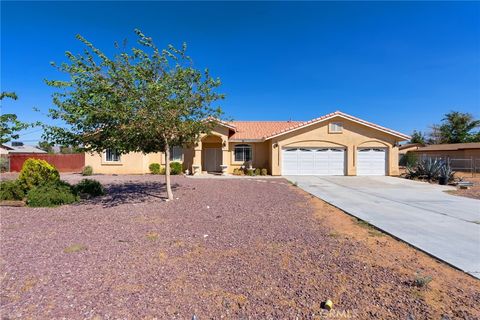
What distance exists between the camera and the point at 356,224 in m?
7.41

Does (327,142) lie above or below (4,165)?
above

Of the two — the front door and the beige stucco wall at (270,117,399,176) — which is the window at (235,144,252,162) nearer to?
the front door

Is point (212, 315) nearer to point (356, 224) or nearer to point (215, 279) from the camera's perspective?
point (215, 279)

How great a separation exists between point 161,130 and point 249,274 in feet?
23.1

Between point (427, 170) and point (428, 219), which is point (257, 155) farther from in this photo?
point (428, 219)

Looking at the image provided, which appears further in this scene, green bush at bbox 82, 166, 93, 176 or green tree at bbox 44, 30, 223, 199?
green bush at bbox 82, 166, 93, 176

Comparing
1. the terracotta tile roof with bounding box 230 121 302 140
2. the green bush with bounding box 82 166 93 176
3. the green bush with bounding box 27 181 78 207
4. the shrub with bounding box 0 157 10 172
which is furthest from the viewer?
the shrub with bounding box 0 157 10 172

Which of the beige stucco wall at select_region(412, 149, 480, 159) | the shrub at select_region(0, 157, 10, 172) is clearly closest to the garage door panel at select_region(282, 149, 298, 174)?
the beige stucco wall at select_region(412, 149, 480, 159)

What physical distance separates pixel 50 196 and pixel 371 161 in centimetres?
2096

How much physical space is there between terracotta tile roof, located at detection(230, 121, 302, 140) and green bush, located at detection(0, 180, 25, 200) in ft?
51.6

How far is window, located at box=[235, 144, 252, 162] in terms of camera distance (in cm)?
2445

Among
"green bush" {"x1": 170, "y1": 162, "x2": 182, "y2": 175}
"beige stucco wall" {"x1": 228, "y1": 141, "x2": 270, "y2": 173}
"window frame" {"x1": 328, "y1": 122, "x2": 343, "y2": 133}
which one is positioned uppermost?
"window frame" {"x1": 328, "y1": 122, "x2": 343, "y2": 133}

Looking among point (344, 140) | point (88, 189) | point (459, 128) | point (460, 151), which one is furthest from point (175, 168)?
point (459, 128)

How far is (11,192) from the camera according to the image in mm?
10289
